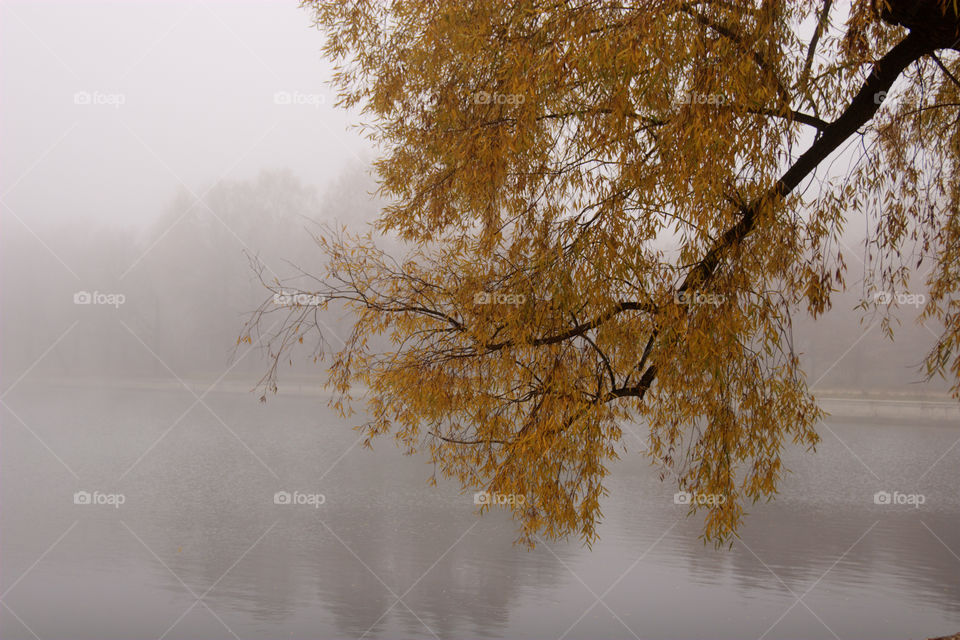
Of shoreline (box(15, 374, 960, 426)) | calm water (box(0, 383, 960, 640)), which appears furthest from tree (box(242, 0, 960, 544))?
shoreline (box(15, 374, 960, 426))

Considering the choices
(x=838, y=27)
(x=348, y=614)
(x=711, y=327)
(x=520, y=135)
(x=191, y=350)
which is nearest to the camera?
(x=711, y=327)

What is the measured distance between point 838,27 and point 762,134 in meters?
1.50

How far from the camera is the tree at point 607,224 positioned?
434cm

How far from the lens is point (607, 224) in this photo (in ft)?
15.1

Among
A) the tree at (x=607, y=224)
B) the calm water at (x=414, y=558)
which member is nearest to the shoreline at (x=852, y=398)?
the calm water at (x=414, y=558)

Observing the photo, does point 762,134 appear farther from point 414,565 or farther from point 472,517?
point 472,517

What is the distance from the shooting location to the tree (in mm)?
4340

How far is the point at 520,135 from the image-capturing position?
4.72 m

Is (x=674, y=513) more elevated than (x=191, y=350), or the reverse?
(x=191, y=350)

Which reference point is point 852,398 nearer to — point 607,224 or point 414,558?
point 414,558

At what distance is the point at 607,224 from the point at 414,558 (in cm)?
773

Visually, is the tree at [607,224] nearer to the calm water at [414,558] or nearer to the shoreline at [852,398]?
the calm water at [414,558]

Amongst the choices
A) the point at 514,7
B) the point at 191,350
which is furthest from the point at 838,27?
the point at 191,350

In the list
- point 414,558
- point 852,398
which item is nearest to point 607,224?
point 414,558
